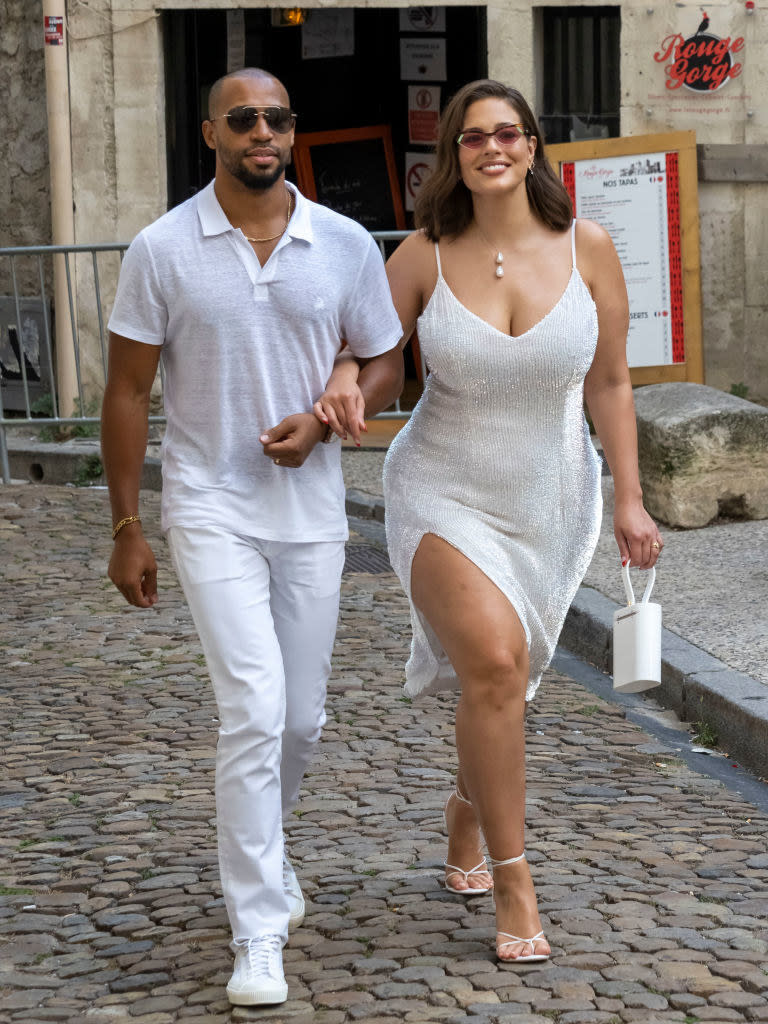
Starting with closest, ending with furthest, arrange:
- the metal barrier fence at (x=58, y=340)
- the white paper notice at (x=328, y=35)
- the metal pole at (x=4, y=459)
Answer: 1. the metal pole at (x=4, y=459)
2. the metal barrier fence at (x=58, y=340)
3. the white paper notice at (x=328, y=35)

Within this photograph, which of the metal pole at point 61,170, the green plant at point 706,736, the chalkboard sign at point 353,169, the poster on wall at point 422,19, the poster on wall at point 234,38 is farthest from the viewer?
the chalkboard sign at point 353,169

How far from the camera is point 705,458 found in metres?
8.77

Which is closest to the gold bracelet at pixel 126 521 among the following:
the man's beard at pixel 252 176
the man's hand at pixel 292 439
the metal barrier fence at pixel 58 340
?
the man's hand at pixel 292 439

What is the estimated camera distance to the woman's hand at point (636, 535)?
163 inches

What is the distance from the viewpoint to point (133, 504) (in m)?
3.90

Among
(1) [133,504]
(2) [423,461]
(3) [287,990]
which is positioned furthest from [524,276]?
(3) [287,990]

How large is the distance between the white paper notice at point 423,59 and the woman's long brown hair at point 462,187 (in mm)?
9998

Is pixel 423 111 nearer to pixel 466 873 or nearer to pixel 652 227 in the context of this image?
pixel 652 227

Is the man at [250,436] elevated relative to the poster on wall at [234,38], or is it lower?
lower

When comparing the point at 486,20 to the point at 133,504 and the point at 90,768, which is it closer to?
the point at 90,768

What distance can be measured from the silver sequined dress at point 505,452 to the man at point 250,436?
18 centimetres

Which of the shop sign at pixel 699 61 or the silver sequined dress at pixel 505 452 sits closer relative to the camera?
the silver sequined dress at pixel 505 452

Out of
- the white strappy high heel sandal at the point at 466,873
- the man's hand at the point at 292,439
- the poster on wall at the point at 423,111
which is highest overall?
the poster on wall at the point at 423,111

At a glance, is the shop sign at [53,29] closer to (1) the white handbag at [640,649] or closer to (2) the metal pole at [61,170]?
(2) the metal pole at [61,170]
